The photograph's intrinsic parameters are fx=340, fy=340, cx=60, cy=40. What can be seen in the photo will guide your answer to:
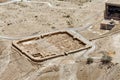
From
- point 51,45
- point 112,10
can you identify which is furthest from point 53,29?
point 112,10

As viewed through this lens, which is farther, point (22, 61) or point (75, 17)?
point (75, 17)

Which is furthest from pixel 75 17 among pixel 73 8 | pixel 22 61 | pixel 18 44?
pixel 22 61

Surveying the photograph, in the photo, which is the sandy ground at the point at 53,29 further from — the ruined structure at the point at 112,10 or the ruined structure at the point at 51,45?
the ruined structure at the point at 112,10

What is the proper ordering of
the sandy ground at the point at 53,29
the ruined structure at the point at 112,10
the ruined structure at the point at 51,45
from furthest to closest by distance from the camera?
the ruined structure at the point at 112,10
the ruined structure at the point at 51,45
the sandy ground at the point at 53,29

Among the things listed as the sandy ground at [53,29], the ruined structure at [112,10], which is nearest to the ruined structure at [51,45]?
the sandy ground at [53,29]

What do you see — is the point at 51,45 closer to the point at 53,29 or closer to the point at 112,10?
the point at 53,29

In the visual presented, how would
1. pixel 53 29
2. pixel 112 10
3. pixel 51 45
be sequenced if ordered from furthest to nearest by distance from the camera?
pixel 112 10
pixel 53 29
pixel 51 45

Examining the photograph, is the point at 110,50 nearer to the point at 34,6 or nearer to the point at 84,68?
the point at 84,68
